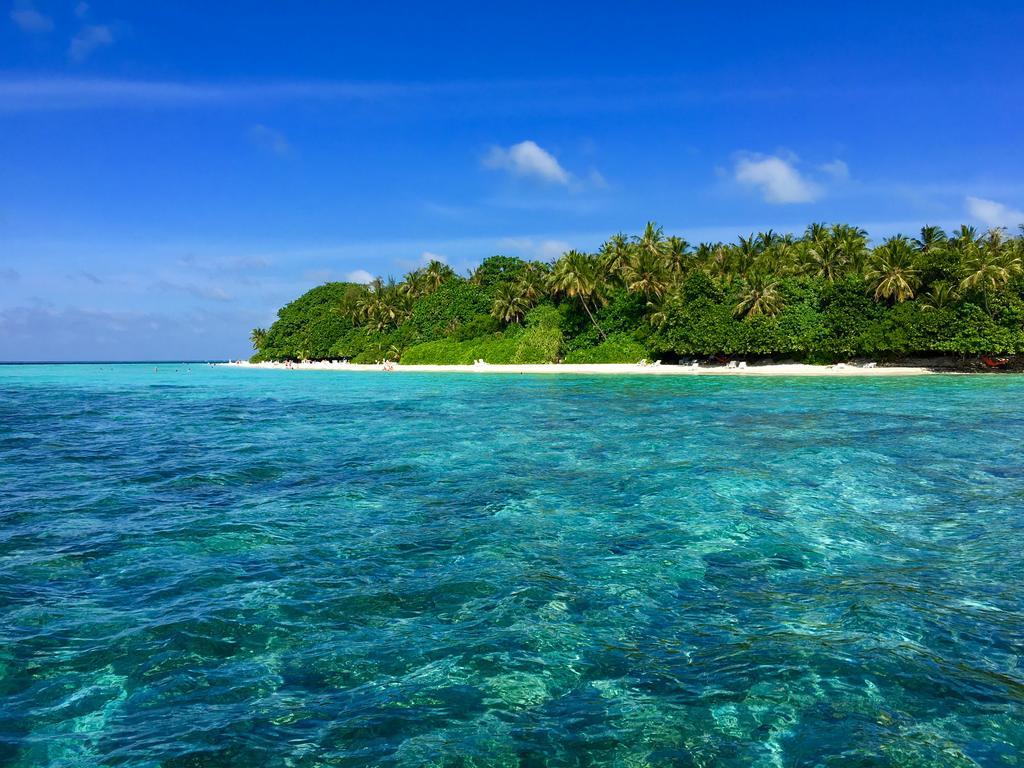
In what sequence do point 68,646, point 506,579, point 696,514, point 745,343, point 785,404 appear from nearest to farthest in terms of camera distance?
1. point 68,646
2. point 506,579
3. point 696,514
4. point 785,404
5. point 745,343

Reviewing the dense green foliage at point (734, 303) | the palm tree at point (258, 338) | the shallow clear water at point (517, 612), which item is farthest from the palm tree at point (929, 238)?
the palm tree at point (258, 338)

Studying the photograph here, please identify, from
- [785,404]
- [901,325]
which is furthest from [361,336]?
[785,404]

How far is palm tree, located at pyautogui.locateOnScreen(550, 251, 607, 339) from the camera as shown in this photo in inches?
3383

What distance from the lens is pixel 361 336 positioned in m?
130

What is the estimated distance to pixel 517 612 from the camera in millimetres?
7461

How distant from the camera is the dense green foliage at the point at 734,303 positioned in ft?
203

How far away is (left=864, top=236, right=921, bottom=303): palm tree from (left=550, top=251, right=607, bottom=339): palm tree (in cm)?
3293

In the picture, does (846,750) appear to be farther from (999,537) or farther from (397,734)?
(999,537)

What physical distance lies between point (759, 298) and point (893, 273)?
510 inches

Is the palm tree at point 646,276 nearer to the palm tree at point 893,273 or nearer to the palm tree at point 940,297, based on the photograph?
the palm tree at point 893,273

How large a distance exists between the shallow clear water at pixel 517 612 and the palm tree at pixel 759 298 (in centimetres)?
5609

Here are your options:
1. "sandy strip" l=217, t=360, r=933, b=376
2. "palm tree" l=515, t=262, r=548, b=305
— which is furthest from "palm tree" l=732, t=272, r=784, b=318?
"palm tree" l=515, t=262, r=548, b=305

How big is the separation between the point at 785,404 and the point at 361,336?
4200 inches

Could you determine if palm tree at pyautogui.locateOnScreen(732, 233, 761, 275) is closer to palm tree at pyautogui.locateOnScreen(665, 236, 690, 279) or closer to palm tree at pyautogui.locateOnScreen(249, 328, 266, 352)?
palm tree at pyautogui.locateOnScreen(665, 236, 690, 279)
